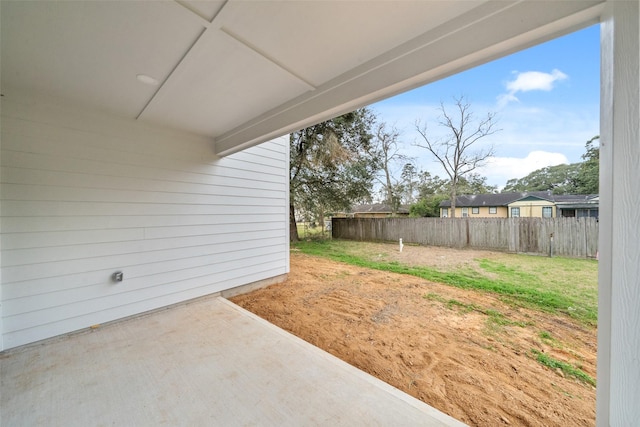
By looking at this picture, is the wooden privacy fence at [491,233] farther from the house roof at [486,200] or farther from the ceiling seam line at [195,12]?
the ceiling seam line at [195,12]

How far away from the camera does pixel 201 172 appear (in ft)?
10.9

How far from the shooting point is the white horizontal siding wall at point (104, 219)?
82.8 inches

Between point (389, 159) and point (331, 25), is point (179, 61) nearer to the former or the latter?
point (331, 25)

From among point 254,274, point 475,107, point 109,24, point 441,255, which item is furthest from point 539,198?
point 109,24

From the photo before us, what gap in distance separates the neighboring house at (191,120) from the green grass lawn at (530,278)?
3.07 metres

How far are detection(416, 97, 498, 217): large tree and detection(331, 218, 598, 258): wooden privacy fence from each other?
2.32 m

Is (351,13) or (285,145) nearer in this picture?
(351,13)

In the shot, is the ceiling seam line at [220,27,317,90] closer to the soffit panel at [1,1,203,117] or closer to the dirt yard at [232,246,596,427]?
the soffit panel at [1,1,203,117]

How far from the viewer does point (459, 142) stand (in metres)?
9.54

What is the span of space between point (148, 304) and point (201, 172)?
6.12ft

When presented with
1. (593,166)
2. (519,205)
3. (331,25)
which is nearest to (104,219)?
(331,25)

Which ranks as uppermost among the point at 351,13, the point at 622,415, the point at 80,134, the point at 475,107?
the point at 475,107

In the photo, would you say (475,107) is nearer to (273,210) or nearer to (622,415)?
(273,210)

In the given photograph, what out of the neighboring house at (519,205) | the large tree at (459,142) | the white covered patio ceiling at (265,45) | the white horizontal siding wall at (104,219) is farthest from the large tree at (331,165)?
the white covered patio ceiling at (265,45)
